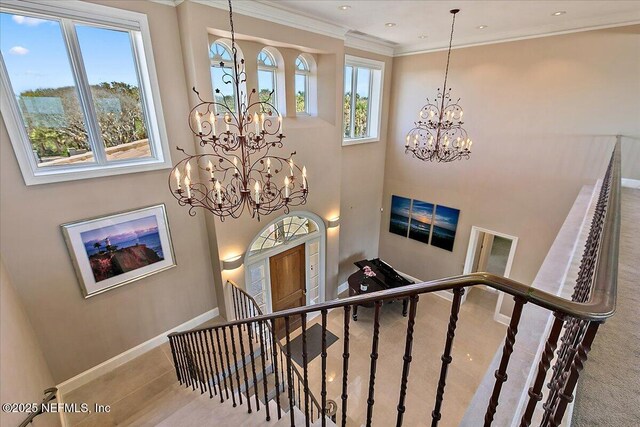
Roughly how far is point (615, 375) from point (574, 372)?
2.43 feet

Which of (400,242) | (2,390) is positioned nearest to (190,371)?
(2,390)

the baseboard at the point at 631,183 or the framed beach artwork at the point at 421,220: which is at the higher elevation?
the baseboard at the point at 631,183

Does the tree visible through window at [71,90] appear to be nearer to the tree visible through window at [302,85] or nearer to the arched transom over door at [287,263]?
the arched transom over door at [287,263]

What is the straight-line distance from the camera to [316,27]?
4773mm

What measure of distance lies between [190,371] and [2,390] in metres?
1.92

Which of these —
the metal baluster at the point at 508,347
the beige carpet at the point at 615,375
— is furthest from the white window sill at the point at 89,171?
the beige carpet at the point at 615,375

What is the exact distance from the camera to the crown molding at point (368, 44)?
584 cm

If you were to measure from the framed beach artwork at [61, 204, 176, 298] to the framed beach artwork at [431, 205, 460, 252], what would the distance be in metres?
5.95

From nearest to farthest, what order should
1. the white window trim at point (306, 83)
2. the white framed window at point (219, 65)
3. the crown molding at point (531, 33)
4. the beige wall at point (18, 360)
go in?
the beige wall at point (18, 360) < the white framed window at point (219, 65) < the crown molding at point (531, 33) < the white window trim at point (306, 83)

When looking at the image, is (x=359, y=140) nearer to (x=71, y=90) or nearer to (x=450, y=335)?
(x=71, y=90)

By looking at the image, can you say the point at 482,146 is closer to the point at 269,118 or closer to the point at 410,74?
the point at 410,74

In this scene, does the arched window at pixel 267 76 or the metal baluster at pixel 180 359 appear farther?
the arched window at pixel 267 76

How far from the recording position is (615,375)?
1.29m

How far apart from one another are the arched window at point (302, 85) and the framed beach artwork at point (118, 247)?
3138mm
